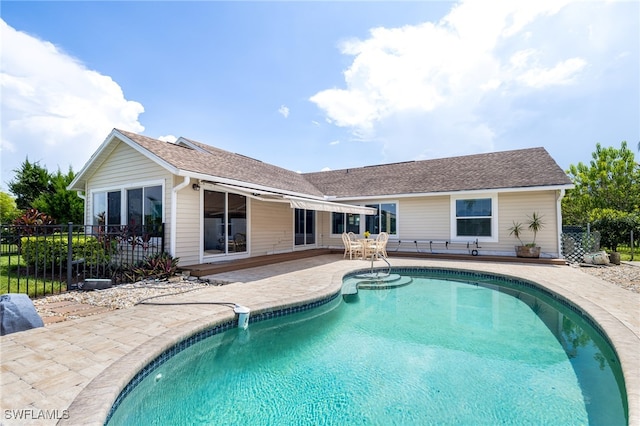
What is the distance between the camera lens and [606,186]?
35.3 metres

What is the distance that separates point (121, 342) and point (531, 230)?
1970 cm

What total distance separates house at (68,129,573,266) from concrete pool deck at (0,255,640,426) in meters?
4.19

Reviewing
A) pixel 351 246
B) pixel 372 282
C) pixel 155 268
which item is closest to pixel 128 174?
pixel 155 268

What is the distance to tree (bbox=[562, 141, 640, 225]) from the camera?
3384cm

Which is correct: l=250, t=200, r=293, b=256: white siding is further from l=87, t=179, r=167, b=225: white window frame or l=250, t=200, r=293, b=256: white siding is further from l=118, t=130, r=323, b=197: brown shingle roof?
l=87, t=179, r=167, b=225: white window frame

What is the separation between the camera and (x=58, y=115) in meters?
18.3

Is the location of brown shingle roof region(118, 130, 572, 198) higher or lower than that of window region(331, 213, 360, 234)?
higher

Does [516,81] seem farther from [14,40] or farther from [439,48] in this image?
[14,40]

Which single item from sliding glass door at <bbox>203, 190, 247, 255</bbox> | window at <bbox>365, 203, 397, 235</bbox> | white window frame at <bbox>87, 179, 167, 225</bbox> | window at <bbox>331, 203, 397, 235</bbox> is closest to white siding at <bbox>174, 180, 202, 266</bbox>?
sliding glass door at <bbox>203, 190, 247, 255</bbox>

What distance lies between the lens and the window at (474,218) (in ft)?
58.5

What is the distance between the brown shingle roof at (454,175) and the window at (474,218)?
1.02m

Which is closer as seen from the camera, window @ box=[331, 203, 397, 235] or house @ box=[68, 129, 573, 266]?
house @ box=[68, 129, 573, 266]

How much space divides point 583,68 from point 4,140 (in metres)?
37.4

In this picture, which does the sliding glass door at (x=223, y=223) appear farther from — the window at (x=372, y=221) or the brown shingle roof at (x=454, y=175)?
the brown shingle roof at (x=454, y=175)
